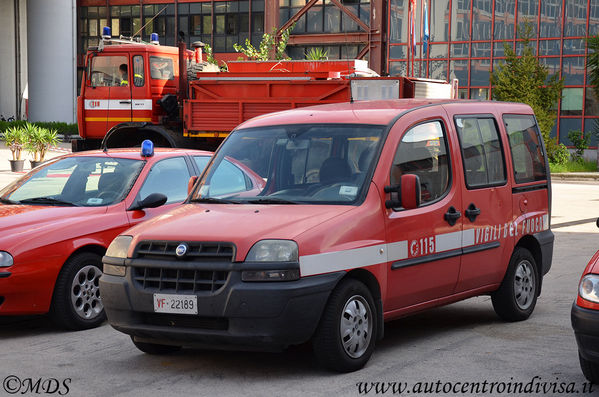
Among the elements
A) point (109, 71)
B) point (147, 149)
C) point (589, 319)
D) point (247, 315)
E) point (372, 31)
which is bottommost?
point (247, 315)

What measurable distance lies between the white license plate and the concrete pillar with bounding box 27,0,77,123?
49276 millimetres

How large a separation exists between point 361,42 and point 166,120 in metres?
36.7

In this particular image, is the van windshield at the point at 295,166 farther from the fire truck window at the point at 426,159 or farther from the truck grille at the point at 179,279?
the truck grille at the point at 179,279

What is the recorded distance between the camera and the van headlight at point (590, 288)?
5.36 meters

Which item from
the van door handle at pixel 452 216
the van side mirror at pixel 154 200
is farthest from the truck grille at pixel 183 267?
the van door handle at pixel 452 216

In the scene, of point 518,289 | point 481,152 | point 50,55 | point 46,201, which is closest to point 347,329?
point 481,152

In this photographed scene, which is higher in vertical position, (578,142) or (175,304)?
(175,304)

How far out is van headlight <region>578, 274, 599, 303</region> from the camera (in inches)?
211

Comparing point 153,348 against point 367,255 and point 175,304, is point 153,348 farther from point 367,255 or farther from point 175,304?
point 367,255

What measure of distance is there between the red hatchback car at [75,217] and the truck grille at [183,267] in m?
1.05

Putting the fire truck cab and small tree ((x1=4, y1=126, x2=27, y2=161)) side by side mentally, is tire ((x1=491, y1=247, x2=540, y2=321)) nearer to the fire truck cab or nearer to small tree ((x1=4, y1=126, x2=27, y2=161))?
the fire truck cab

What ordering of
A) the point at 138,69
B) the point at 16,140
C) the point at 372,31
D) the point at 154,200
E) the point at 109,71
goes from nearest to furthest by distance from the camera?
the point at 154,200, the point at 138,69, the point at 109,71, the point at 16,140, the point at 372,31

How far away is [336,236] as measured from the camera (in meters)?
6.14

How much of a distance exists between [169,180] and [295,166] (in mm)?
2489
